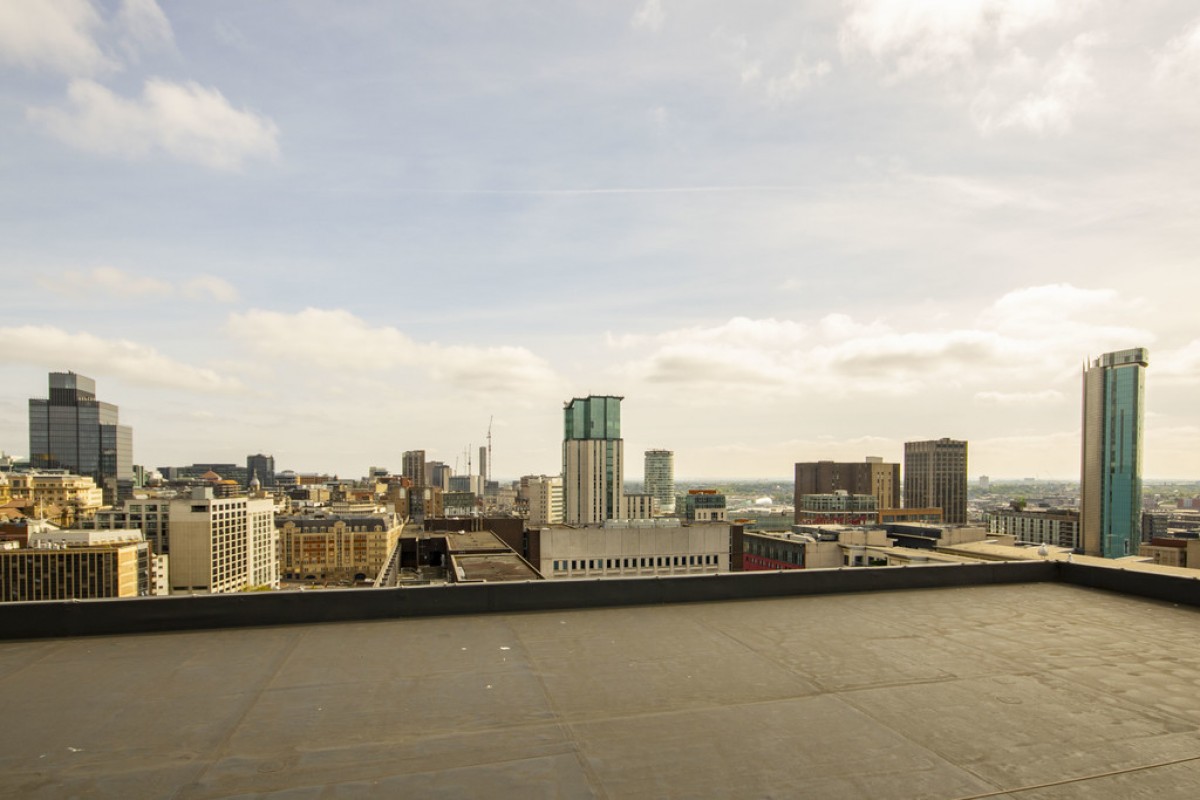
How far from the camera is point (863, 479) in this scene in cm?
19238

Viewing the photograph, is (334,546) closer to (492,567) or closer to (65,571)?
(65,571)

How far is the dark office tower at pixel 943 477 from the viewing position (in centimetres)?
18938

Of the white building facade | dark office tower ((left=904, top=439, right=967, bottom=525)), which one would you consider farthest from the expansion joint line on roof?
dark office tower ((left=904, top=439, right=967, bottom=525))

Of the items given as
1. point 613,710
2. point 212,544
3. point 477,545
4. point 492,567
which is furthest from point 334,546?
point 613,710

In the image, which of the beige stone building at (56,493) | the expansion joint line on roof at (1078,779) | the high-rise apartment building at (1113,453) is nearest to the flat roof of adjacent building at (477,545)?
the expansion joint line on roof at (1078,779)

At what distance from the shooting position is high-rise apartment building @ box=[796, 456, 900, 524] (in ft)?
631

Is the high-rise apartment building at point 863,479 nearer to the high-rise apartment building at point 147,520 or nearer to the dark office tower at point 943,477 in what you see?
→ the dark office tower at point 943,477

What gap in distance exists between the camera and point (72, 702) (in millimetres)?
4879

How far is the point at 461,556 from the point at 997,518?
147456 mm

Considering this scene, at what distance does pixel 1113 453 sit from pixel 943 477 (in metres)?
69.2

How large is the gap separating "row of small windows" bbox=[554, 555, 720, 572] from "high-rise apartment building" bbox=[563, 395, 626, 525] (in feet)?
235

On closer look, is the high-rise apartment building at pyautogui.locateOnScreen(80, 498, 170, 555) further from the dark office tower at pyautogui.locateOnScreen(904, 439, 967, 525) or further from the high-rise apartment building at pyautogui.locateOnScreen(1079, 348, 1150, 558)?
the dark office tower at pyautogui.locateOnScreen(904, 439, 967, 525)

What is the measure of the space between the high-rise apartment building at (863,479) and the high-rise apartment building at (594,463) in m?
77.1

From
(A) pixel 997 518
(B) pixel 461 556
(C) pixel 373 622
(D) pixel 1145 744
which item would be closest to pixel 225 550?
(B) pixel 461 556
